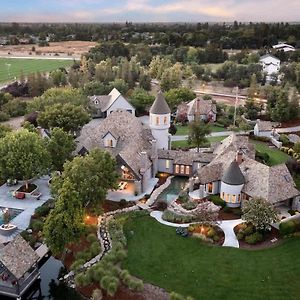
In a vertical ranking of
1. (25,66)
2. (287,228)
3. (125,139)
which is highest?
(125,139)

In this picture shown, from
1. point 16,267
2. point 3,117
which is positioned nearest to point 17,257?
point 16,267

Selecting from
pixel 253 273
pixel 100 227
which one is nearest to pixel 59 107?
pixel 100 227

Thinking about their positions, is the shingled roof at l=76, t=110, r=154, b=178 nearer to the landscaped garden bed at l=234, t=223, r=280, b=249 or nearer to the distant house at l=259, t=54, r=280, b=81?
the landscaped garden bed at l=234, t=223, r=280, b=249

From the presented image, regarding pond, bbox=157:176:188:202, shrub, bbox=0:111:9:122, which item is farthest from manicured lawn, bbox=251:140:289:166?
shrub, bbox=0:111:9:122

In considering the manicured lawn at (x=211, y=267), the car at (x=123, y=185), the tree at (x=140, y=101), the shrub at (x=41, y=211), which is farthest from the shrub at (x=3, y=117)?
the manicured lawn at (x=211, y=267)

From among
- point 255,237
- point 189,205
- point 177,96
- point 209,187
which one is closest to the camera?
point 255,237

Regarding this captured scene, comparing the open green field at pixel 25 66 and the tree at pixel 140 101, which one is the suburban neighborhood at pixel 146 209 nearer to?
the tree at pixel 140 101

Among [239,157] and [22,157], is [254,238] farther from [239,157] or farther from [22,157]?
[22,157]

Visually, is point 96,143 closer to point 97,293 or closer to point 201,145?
point 201,145
